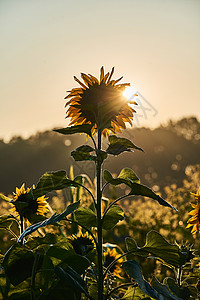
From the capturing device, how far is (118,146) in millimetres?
666

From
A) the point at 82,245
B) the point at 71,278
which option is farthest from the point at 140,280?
the point at 82,245

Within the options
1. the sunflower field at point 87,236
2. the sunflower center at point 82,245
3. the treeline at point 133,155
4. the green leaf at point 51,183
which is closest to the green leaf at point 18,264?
the sunflower field at point 87,236

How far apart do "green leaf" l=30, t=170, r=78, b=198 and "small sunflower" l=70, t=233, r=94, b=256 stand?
248mm

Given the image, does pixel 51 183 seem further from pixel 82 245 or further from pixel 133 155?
pixel 133 155

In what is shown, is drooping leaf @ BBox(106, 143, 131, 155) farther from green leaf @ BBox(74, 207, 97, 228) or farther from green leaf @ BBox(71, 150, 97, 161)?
green leaf @ BBox(74, 207, 97, 228)

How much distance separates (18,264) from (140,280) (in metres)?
0.23

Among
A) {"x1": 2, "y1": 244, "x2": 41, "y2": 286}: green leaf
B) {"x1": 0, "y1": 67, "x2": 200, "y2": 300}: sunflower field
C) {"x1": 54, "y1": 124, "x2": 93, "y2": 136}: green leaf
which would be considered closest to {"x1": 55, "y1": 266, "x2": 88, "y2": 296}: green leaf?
{"x1": 0, "y1": 67, "x2": 200, "y2": 300}: sunflower field

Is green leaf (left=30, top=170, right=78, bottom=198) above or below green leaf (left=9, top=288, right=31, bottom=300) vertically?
above

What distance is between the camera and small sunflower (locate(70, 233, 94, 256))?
896 millimetres

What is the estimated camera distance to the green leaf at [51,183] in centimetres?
68

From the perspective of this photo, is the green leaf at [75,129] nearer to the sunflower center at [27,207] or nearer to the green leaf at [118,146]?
the green leaf at [118,146]

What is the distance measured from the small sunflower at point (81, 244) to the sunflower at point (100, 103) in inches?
11.2

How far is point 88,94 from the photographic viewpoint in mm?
801

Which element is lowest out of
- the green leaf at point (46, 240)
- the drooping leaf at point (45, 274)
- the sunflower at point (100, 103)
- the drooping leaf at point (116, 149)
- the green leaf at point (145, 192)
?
the drooping leaf at point (45, 274)
